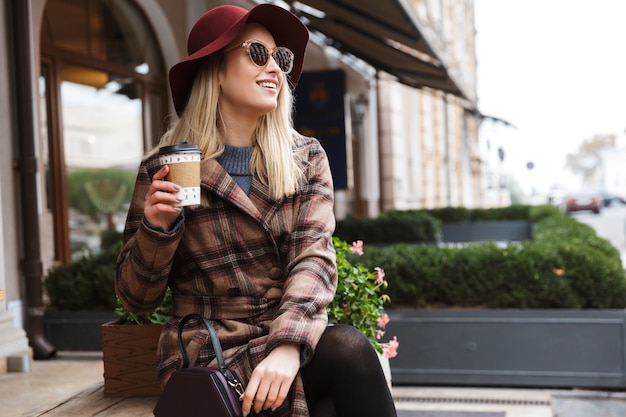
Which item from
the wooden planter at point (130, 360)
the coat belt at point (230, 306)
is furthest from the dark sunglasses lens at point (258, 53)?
the wooden planter at point (130, 360)

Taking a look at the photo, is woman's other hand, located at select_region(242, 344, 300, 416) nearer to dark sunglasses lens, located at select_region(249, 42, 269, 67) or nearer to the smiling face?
the smiling face

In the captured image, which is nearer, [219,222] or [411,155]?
[219,222]

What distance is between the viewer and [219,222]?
2387 millimetres

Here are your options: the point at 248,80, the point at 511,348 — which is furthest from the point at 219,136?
the point at 511,348

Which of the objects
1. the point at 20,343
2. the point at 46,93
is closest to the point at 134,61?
the point at 46,93

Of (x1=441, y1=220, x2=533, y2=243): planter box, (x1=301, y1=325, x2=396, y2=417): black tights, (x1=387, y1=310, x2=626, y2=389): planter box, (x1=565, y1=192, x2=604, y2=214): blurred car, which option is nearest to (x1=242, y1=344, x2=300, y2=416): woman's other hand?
(x1=301, y1=325, x2=396, y2=417): black tights

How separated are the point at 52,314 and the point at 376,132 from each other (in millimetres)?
14205

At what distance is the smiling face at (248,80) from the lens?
2445mm

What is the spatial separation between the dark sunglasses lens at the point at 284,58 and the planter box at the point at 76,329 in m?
3.88

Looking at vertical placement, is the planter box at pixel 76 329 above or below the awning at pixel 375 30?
Result: below

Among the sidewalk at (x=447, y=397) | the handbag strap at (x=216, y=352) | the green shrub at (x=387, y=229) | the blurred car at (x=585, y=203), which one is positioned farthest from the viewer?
the blurred car at (x=585, y=203)

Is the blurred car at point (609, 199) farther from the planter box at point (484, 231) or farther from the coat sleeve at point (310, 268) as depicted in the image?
the coat sleeve at point (310, 268)

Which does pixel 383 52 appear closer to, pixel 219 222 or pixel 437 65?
pixel 437 65

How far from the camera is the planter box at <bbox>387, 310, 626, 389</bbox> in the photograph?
16.8 ft
